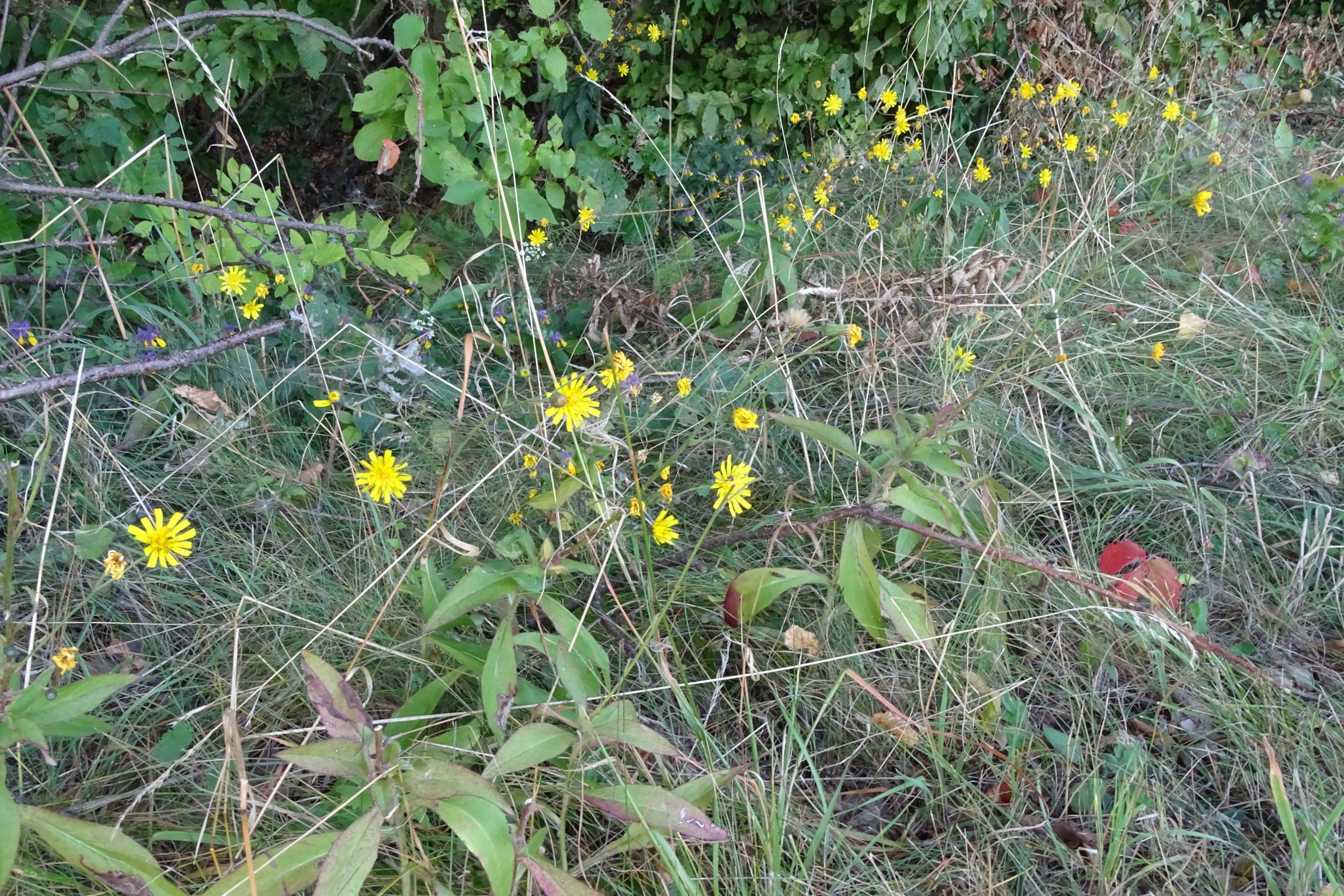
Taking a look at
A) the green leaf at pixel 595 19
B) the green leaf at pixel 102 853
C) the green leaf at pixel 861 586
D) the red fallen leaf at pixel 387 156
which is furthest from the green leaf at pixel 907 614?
the green leaf at pixel 595 19

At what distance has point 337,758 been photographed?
91 centimetres

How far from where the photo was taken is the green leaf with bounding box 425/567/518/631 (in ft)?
3.65

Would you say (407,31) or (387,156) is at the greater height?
(407,31)

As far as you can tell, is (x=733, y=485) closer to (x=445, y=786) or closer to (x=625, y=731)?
(x=625, y=731)

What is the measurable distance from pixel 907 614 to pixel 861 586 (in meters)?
0.12

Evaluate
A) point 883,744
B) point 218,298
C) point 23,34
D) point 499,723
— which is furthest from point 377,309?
point 883,744

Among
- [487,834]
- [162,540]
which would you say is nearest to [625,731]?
[487,834]

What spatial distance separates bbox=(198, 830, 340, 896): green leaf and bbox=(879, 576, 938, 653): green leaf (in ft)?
2.58

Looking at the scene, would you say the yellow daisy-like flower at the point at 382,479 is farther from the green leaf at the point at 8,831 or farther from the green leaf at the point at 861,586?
the green leaf at the point at 861,586

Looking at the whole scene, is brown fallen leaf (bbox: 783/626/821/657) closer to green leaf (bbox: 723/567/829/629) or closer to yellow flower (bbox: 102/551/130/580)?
green leaf (bbox: 723/567/829/629)

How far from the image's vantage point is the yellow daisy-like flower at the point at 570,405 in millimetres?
1211

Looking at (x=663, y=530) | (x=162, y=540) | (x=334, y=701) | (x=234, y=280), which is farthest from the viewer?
(x=234, y=280)

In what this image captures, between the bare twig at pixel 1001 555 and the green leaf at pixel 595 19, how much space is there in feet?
4.36

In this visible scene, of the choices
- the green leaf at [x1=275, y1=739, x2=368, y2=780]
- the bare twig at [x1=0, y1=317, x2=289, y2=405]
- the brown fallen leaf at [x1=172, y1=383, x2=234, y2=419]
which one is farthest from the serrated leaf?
the brown fallen leaf at [x1=172, y1=383, x2=234, y2=419]
